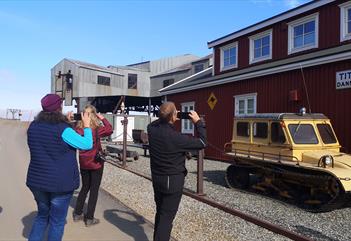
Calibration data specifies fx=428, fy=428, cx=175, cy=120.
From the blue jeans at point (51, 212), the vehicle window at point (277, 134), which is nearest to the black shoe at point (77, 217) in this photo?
the blue jeans at point (51, 212)

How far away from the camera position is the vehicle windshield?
33.3ft

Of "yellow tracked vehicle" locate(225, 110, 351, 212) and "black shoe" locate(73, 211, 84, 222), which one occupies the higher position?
"yellow tracked vehicle" locate(225, 110, 351, 212)

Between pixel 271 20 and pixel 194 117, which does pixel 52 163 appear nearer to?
pixel 194 117

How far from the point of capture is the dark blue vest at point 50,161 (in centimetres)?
442

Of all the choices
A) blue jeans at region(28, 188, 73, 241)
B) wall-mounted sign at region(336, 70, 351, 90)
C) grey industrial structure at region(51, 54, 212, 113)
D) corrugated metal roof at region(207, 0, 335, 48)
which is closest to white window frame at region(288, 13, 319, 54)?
corrugated metal roof at region(207, 0, 335, 48)

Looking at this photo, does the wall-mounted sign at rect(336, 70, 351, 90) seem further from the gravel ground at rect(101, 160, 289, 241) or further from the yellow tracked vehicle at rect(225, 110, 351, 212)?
the gravel ground at rect(101, 160, 289, 241)

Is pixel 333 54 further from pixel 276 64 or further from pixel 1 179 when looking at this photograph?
pixel 1 179

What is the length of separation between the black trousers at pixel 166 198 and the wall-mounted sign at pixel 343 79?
356 inches

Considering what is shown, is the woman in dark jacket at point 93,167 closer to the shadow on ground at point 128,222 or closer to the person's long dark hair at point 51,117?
the shadow on ground at point 128,222

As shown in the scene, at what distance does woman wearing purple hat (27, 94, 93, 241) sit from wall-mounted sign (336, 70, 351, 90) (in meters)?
9.78

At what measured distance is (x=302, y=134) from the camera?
10.3 m

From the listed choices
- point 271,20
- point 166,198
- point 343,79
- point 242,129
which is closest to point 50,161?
point 166,198

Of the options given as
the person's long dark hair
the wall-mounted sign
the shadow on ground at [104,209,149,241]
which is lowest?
the shadow on ground at [104,209,149,241]

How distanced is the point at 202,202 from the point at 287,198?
2.17 m
